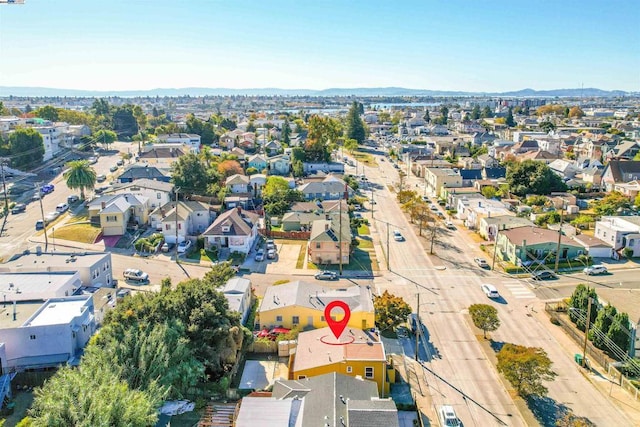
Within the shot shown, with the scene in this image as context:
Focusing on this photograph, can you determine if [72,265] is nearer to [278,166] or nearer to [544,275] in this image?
[544,275]

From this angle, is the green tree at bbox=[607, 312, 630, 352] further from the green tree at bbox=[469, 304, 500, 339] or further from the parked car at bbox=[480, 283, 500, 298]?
the parked car at bbox=[480, 283, 500, 298]

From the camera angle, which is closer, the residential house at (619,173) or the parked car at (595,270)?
the parked car at (595,270)

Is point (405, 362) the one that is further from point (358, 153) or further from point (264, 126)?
point (264, 126)

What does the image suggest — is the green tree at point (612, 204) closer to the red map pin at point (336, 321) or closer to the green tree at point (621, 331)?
the green tree at point (621, 331)

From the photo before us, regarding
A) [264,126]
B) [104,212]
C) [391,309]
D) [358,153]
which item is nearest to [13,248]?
[104,212]

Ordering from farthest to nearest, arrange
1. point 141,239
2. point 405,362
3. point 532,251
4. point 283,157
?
point 283,157, point 141,239, point 532,251, point 405,362

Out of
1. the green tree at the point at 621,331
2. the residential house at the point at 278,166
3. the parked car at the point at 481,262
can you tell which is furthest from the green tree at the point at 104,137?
the green tree at the point at 621,331
